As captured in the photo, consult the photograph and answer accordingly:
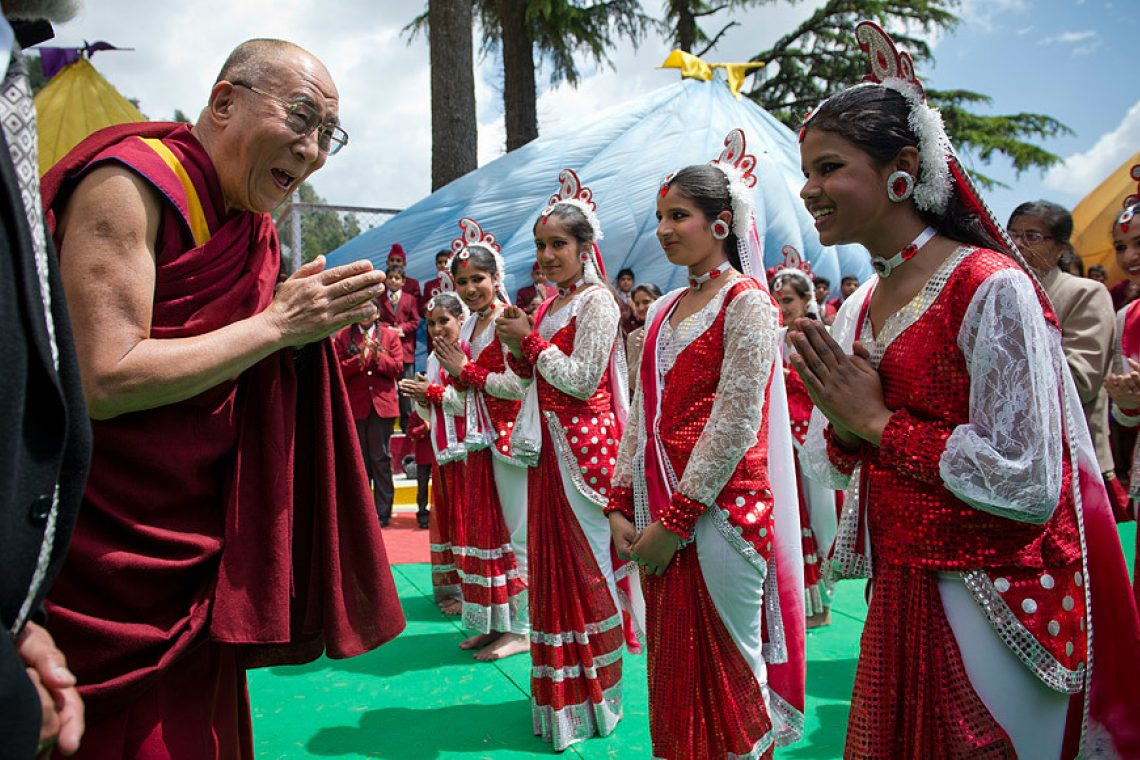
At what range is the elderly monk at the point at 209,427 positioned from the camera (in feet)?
4.99

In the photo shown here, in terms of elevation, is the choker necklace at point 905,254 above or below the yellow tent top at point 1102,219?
below

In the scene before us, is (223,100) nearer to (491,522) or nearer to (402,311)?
(491,522)

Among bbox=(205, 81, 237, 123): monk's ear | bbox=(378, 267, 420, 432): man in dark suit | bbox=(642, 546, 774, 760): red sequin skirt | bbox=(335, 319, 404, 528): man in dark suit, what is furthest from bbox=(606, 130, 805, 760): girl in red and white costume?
bbox=(378, 267, 420, 432): man in dark suit

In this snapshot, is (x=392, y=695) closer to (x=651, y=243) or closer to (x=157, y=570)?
(x=157, y=570)

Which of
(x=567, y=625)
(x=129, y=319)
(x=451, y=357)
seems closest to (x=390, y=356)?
(x=451, y=357)

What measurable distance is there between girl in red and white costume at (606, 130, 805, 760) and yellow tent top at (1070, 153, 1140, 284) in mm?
10326

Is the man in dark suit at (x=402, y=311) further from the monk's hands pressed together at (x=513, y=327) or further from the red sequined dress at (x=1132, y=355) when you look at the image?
the red sequined dress at (x=1132, y=355)

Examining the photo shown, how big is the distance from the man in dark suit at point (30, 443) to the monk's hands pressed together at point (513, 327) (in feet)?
8.45

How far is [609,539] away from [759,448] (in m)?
1.12

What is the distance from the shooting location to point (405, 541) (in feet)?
23.2

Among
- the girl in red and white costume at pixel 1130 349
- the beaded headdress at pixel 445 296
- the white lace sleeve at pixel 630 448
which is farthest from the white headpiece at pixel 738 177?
the beaded headdress at pixel 445 296

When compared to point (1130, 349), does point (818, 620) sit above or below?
below

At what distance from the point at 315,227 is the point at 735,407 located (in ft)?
30.0

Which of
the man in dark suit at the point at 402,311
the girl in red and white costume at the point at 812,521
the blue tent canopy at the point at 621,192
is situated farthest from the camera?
the blue tent canopy at the point at 621,192
